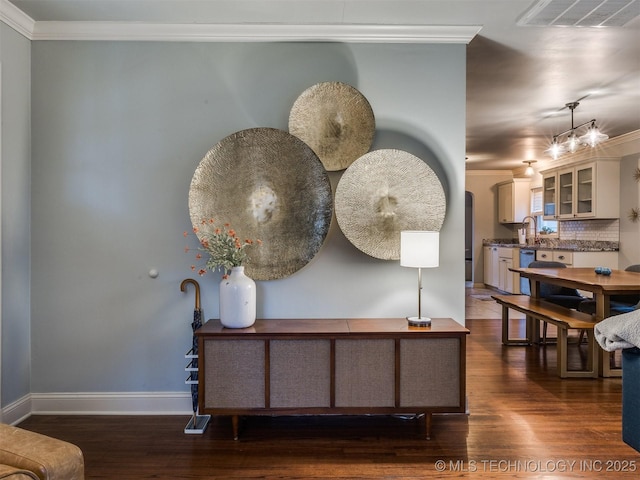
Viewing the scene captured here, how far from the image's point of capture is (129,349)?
113 inches

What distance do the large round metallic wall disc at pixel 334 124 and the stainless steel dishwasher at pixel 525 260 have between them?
18.6ft

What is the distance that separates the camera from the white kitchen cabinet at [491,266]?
857 cm

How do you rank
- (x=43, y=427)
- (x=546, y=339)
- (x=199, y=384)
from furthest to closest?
(x=546, y=339)
(x=43, y=427)
(x=199, y=384)

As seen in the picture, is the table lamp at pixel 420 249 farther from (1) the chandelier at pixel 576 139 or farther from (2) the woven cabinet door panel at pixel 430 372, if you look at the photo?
(1) the chandelier at pixel 576 139

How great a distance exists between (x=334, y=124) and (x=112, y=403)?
2359mm

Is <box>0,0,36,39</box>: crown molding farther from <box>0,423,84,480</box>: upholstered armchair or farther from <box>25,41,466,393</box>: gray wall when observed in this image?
<box>0,423,84,480</box>: upholstered armchair

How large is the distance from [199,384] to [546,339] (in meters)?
4.01

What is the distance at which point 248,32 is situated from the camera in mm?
2812

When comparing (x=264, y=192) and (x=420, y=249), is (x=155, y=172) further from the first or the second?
(x=420, y=249)

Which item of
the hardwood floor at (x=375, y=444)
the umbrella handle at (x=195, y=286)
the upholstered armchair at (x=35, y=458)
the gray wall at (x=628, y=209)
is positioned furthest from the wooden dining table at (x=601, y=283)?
the upholstered armchair at (x=35, y=458)

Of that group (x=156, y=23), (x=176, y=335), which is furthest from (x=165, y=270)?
(x=156, y=23)

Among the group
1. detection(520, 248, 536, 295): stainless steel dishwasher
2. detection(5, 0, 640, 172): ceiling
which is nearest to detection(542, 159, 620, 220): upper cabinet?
detection(520, 248, 536, 295): stainless steel dishwasher

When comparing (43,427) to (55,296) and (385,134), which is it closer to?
(55,296)

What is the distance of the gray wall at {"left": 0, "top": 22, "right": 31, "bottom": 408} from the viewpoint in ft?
8.61
